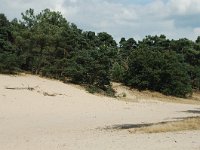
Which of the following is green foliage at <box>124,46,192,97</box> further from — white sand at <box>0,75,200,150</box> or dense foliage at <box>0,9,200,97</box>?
white sand at <box>0,75,200,150</box>

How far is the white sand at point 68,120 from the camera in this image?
1612 centimetres

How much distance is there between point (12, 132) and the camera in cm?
2117

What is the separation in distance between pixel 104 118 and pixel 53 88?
963cm

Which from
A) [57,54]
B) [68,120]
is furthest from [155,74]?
[68,120]

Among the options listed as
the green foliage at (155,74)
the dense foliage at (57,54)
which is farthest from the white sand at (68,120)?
the green foliage at (155,74)

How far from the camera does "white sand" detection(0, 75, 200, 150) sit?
1612 centimetres

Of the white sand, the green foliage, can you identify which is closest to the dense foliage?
the green foliage

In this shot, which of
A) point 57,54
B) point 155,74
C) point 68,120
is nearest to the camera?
point 68,120

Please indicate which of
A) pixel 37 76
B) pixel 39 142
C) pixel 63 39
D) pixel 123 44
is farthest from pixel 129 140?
pixel 123 44

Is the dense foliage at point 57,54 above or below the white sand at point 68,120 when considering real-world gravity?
above

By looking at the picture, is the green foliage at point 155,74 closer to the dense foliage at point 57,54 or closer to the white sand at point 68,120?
the dense foliage at point 57,54

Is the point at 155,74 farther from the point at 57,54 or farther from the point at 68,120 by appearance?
the point at 68,120

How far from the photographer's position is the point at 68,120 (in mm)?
26453

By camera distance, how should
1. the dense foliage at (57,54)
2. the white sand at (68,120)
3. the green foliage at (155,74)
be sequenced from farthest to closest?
the green foliage at (155,74) → the dense foliage at (57,54) → the white sand at (68,120)
